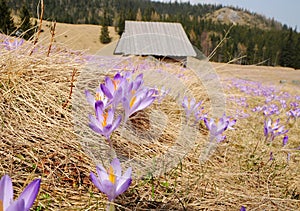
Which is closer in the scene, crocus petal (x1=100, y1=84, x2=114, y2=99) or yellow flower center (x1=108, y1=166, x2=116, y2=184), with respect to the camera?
yellow flower center (x1=108, y1=166, x2=116, y2=184)

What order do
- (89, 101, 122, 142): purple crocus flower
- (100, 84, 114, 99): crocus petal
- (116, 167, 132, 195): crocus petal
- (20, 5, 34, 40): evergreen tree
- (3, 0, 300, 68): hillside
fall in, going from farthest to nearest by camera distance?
(3, 0, 300, 68): hillside < (20, 5, 34, 40): evergreen tree < (100, 84, 114, 99): crocus petal < (89, 101, 122, 142): purple crocus flower < (116, 167, 132, 195): crocus petal

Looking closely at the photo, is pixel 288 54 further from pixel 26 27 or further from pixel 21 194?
pixel 21 194

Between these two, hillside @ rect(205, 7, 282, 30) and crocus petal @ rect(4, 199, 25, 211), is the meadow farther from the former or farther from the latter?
hillside @ rect(205, 7, 282, 30)

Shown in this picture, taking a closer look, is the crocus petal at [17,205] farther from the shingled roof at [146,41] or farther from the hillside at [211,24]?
the hillside at [211,24]

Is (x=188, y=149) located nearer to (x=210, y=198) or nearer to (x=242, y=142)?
(x=210, y=198)

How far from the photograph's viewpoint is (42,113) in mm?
1122

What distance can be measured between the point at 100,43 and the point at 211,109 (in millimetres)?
42364

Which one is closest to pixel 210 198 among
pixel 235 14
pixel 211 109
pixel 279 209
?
pixel 279 209

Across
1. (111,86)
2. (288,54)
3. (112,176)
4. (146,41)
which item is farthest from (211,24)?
(112,176)

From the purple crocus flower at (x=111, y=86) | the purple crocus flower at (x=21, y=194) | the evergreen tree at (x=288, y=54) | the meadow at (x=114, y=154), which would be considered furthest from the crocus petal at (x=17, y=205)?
the evergreen tree at (x=288, y=54)

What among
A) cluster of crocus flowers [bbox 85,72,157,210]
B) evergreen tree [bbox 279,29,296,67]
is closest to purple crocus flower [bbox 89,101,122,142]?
cluster of crocus flowers [bbox 85,72,157,210]

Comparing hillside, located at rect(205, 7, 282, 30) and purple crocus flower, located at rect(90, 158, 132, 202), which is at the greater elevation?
hillside, located at rect(205, 7, 282, 30)

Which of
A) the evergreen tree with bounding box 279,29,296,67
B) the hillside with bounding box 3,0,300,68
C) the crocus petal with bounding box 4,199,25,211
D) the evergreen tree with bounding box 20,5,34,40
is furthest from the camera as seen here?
the evergreen tree with bounding box 279,29,296,67

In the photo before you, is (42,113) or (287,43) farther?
(287,43)
